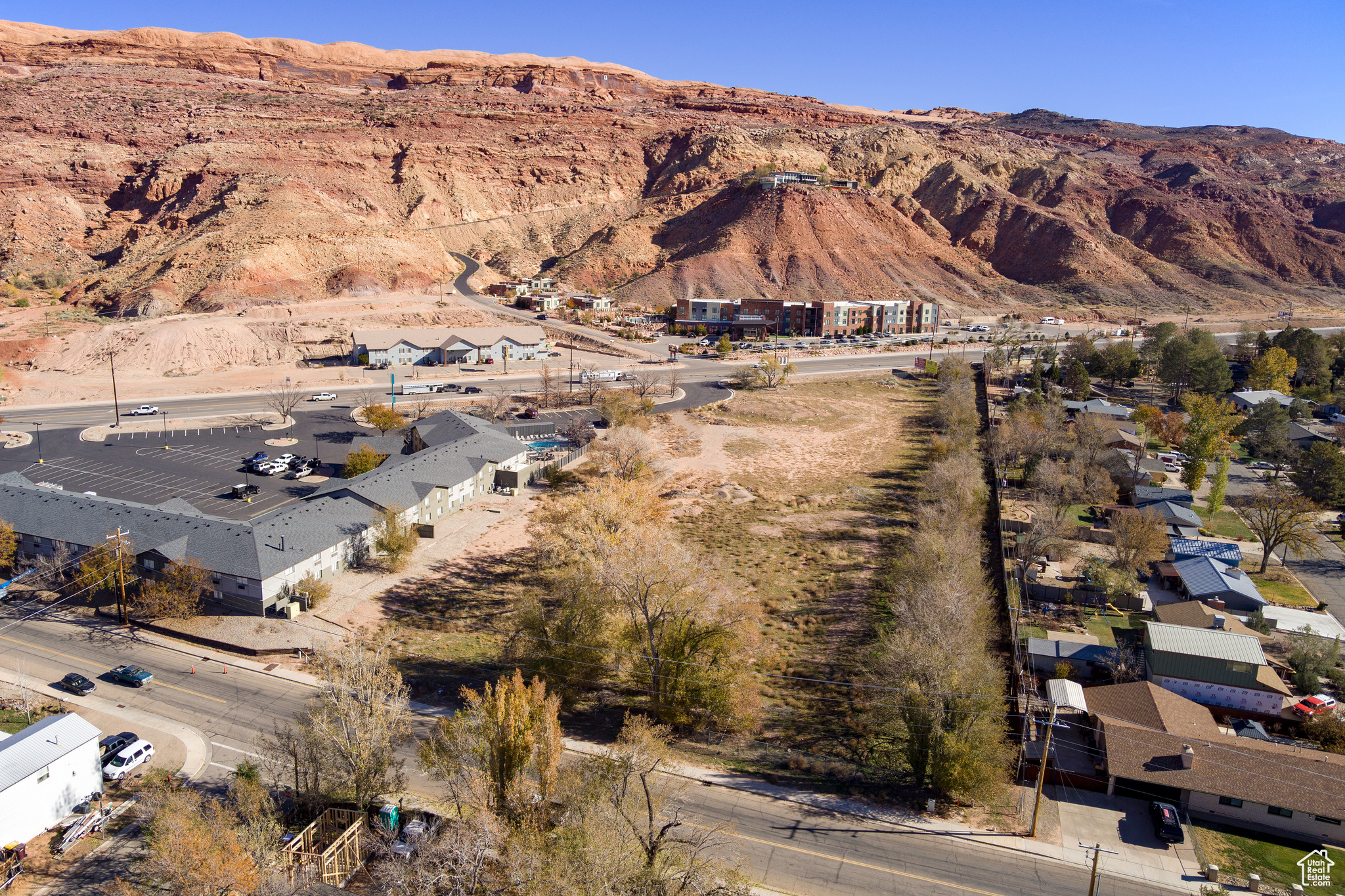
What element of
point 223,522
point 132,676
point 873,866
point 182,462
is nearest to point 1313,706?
point 873,866

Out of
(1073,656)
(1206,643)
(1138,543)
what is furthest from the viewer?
(1138,543)

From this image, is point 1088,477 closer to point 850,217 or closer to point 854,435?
point 854,435

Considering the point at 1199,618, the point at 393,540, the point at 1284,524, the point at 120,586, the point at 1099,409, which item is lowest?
the point at 1199,618

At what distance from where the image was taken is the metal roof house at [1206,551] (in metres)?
37.8

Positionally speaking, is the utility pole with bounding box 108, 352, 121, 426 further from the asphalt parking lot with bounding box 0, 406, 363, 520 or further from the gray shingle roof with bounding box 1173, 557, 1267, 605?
the gray shingle roof with bounding box 1173, 557, 1267, 605

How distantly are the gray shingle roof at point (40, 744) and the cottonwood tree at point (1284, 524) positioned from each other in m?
48.8

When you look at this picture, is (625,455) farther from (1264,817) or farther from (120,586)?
(1264,817)

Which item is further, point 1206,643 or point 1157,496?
point 1157,496

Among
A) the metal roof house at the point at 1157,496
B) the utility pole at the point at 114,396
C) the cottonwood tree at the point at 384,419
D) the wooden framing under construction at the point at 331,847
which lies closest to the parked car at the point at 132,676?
the wooden framing under construction at the point at 331,847

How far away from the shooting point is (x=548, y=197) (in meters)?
146

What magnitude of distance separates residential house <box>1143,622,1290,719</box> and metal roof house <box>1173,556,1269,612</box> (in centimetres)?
639

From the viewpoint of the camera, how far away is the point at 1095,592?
35906mm

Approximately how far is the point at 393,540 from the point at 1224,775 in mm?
32353

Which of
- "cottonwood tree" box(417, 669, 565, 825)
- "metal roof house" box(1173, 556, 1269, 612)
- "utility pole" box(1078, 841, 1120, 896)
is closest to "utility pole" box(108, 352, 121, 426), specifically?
"cottonwood tree" box(417, 669, 565, 825)
